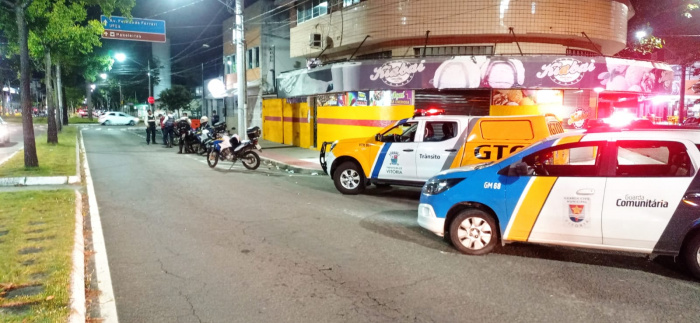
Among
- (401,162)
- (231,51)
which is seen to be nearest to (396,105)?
(401,162)

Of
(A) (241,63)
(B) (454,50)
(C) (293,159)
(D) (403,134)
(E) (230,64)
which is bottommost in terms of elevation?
(C) (293,159)

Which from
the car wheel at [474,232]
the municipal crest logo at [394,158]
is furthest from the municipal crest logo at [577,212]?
the municipal crest logo at [394,158]

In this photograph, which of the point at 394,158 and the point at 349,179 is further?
the point at 349,179

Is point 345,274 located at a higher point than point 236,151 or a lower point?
lower

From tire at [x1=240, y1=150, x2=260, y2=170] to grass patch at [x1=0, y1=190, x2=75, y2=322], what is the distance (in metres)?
6.32

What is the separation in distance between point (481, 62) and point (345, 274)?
1189 cm

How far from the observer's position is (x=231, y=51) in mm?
34969

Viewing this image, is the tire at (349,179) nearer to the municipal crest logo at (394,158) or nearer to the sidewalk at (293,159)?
the municipal crest logo at (394,158)

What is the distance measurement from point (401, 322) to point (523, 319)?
1.07m

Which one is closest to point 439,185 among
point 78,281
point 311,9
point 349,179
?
point 78,281

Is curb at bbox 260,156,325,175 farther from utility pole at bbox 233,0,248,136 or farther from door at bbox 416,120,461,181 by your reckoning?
door at bbox 416,120,461,181

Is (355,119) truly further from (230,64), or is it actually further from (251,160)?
(230,64)

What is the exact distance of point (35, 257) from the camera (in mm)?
5660

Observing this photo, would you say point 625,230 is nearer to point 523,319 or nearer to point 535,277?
point 535,277
